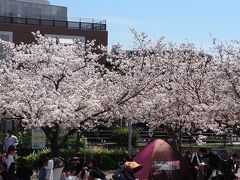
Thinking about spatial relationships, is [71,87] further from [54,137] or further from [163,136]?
[163,136]

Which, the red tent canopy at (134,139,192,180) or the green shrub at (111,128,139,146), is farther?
the green shrub at (111,128,139,146)

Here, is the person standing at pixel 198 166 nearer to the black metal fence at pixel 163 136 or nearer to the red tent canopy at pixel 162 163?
the red tent canopy at pixel 162 163

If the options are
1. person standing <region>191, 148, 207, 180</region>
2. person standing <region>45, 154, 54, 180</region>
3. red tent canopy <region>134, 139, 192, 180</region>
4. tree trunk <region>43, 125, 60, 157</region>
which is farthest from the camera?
tree trunk <region>43, 125, 60, 157</region>

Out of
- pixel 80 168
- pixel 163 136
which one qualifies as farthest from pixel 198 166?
pixel 163 136

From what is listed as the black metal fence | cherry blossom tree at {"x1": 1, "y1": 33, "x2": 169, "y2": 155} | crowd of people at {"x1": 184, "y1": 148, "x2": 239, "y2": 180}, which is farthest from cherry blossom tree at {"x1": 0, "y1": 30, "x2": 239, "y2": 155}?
the black metal fence

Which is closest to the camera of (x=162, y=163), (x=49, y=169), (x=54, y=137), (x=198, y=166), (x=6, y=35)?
(x=49, y=169)

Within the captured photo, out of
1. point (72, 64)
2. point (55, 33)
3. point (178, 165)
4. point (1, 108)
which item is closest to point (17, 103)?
point (1, 108)

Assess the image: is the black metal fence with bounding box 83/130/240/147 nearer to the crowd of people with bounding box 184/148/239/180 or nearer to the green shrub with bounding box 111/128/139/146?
the green shrub with bounding box 111/128/139/146

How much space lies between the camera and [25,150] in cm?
2422

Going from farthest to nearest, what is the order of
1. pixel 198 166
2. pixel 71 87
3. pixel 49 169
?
pixel 71 87 → pixel 198 166 → pixel 49 169

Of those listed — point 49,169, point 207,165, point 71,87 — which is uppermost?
point 71,87

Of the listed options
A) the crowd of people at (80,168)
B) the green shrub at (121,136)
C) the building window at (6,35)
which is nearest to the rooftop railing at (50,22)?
the building window at (6,35)

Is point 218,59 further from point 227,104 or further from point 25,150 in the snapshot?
point 25,150

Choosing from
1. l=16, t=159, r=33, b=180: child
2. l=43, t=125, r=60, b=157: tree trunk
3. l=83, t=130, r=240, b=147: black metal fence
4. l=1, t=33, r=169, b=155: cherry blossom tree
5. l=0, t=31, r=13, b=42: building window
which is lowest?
l=83, t=130, r=240, b=147: black metal fence
